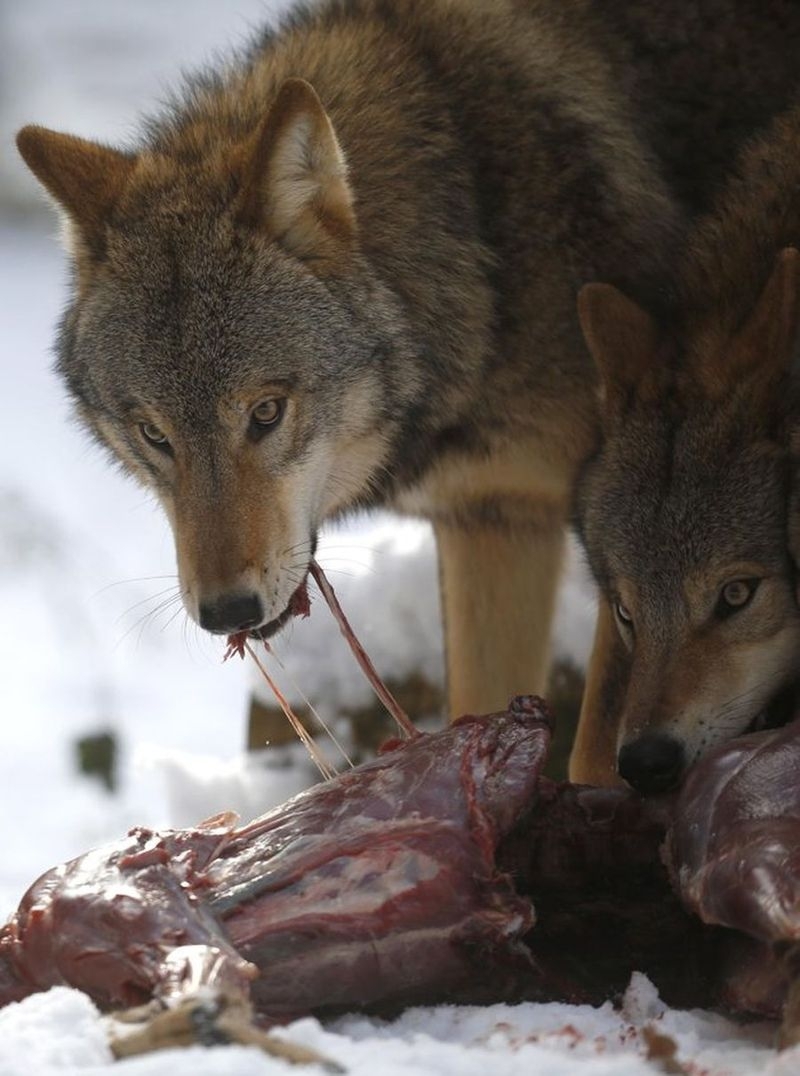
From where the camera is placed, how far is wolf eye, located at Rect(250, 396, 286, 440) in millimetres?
3969

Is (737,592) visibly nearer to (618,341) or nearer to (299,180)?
(618,341)

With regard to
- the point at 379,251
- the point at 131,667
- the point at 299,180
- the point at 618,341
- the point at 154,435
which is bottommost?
the point at 131,667

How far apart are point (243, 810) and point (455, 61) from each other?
2.35 meters

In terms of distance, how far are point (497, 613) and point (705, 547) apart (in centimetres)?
162

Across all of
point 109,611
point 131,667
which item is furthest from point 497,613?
point 109,611

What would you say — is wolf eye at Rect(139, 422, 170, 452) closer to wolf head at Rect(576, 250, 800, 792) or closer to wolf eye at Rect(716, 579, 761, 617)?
wolf head at Rect(576, 250, 800, 792)

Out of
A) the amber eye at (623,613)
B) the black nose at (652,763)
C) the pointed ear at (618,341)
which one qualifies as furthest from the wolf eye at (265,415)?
the black nose at (652,763)

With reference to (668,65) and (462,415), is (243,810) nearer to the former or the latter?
(462,415)

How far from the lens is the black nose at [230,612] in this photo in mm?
3721

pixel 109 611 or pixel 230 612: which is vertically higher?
pixel 230 612

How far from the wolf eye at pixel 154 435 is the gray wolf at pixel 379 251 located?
1 centimetres

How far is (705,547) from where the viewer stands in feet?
11.8

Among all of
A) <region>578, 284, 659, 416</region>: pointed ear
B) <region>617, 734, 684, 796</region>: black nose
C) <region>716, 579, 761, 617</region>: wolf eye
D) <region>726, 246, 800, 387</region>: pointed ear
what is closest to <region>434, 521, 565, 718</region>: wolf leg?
<region>578, 284, 659, 416</region>: pointed ear

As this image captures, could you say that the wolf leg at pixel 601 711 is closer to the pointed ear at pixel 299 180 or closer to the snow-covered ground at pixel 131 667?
the snow-covered ground at pixel 131 667
